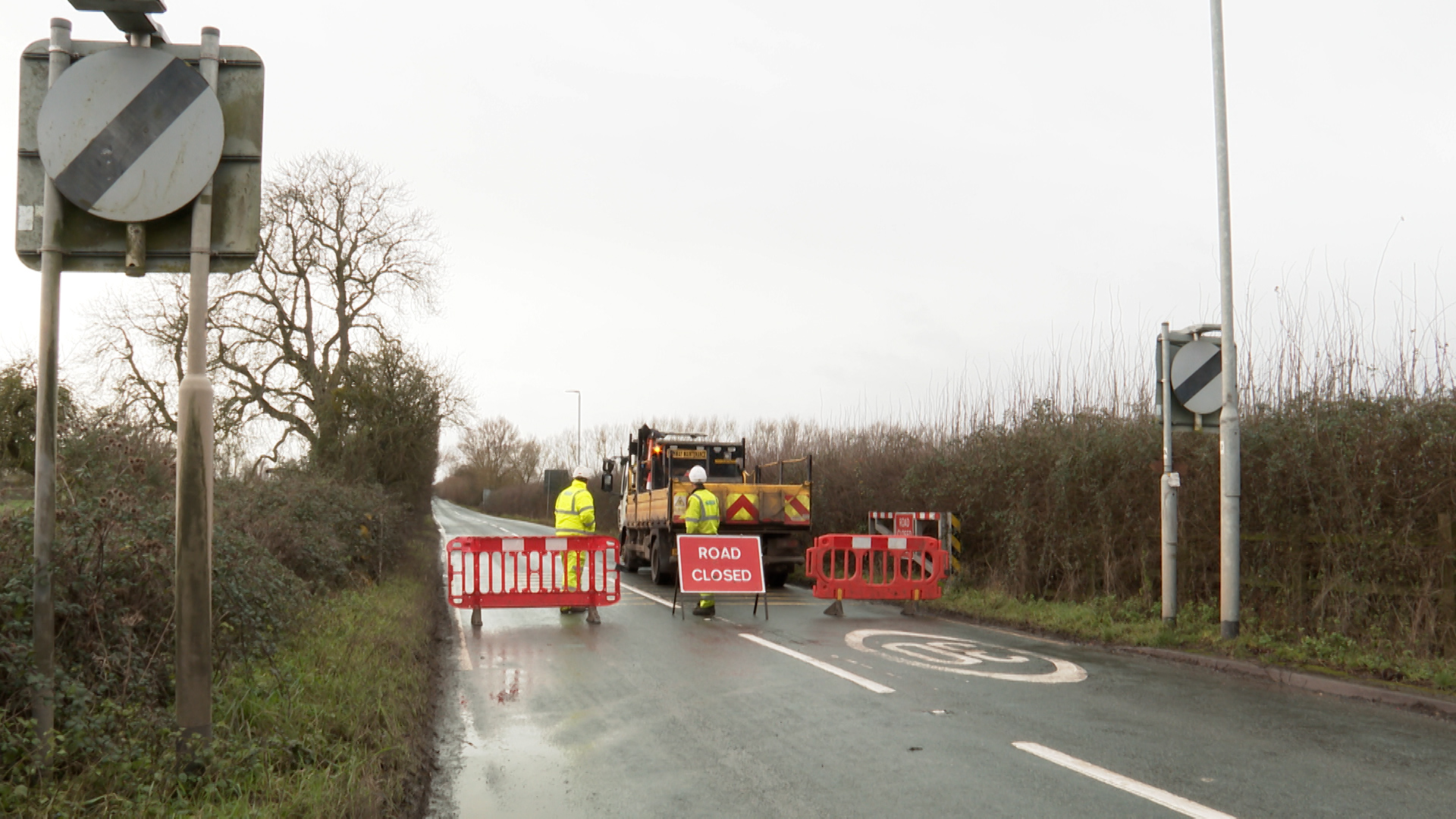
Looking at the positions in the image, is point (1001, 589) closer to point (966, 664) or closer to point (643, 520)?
point (966, 664)

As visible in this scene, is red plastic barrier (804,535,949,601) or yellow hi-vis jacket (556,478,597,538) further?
red plastic barrier (804,535,949,601)

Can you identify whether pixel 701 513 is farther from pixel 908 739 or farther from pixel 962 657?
pixel 908 739

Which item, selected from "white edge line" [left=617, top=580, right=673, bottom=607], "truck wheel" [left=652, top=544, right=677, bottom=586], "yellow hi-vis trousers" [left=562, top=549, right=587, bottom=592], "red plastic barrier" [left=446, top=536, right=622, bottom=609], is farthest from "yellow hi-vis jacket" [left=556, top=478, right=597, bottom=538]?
"truck wheel" [left=652, top=544, right=677, bottom=586]

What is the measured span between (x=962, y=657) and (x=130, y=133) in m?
8.32

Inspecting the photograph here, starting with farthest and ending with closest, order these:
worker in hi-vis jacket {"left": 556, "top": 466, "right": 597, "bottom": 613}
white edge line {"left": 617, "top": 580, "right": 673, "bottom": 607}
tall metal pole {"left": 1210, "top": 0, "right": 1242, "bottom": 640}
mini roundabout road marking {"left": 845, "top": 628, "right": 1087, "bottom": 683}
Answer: white edge line {"left": 617, "top": 580, "right": 673, "bottom": 607} → worker in hi-vis jacket {"left": 556, "top": 466, "right": 597, "bottom": 613} → tall metal pole {"left": 1210, "top": 0, "right": 1242, "bottom": 640} → mini roundabout road marking {"left": 845, "top": 628, "right": 1087, "bottom": 683}

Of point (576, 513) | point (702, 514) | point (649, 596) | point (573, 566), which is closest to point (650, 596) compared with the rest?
point (649, 596)

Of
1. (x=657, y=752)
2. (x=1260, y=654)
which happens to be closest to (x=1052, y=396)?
(x=1260, y=654)

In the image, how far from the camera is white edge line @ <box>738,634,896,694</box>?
26.8ft

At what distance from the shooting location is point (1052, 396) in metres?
16.3

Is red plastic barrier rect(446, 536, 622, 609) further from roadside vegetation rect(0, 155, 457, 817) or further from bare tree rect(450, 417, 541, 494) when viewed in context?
bare tree rect(450, 417, 541, 494)

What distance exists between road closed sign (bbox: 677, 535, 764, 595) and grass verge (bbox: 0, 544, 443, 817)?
5178 mm

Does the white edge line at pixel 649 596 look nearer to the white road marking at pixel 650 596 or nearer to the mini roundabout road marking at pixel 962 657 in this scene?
the white road marking at pixel 650 596

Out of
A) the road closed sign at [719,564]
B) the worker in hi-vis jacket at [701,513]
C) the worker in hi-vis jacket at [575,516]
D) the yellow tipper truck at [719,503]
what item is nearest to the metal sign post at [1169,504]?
the road closed sign at [719,564]

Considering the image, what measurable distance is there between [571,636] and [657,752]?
18.6 ft
